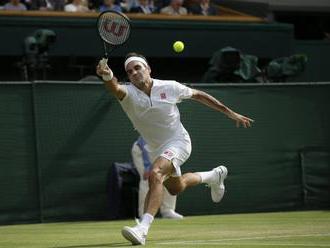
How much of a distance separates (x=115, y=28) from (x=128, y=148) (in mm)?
4718

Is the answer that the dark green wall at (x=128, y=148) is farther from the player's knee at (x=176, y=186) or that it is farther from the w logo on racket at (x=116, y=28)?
the w logo on racket at (x=116, y=28)

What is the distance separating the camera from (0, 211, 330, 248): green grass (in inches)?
372

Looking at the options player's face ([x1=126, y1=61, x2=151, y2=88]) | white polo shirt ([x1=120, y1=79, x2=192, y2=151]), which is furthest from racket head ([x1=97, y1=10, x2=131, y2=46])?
white polo shirt ([x1=120, y1=79, x2=192, y2=151])

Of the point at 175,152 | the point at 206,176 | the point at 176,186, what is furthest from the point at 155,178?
the point at 206,176

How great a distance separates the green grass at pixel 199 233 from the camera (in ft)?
31.0

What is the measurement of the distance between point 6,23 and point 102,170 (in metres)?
4.67

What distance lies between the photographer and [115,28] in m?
10.4

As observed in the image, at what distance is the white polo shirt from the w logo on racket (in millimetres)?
611

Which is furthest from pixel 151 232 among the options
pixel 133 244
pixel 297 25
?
pixel 297 25

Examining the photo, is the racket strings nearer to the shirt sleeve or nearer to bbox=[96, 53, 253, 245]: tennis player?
bbox=[96, 53, 253, 245]: tennis player

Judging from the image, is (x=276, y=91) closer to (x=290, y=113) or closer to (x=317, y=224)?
(x=290, y=113)

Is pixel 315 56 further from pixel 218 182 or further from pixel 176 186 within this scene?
pixel 176 186

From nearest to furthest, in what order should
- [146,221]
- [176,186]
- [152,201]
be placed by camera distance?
[146,221] < [152,201] < [176,186]

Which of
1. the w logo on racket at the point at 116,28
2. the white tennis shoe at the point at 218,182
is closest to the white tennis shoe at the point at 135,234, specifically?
the w logo on racket at the point at 116,28
